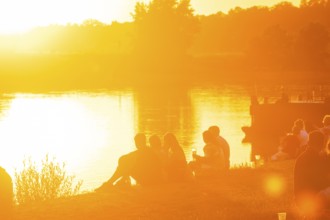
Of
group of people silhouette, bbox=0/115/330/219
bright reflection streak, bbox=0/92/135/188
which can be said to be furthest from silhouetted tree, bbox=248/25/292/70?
group of people silhouette, bbox=0/115/330/219

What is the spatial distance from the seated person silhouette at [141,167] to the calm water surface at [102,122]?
434 inches

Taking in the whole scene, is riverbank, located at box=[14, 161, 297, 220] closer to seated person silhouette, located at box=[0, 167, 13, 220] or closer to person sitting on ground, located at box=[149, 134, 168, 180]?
person sitting on ground, located at box=[149, 134, 168, 180]

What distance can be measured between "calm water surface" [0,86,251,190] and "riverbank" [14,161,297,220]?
37.9ft

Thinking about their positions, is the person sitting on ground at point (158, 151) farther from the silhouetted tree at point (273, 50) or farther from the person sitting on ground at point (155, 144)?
the silhouetted tree at point (273, 50)

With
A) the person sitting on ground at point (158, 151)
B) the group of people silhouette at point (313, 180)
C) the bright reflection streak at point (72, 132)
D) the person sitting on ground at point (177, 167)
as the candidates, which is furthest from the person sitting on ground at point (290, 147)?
the bright reflection streak at point (72, 132)

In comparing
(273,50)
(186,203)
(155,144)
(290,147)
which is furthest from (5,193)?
(273,50)

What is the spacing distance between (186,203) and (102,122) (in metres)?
40.8

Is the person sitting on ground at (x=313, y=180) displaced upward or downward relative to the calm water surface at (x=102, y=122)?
upward

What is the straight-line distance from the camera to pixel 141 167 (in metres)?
12.0

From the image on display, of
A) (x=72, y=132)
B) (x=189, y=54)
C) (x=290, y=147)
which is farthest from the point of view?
(x=189, y=54)

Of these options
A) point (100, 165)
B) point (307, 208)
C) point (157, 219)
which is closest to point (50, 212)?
point (157, 219)

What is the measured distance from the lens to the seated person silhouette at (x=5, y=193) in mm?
7457

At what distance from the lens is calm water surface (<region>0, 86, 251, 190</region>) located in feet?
110

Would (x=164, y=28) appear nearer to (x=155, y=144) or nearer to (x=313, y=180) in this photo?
(x=155, y=144)
